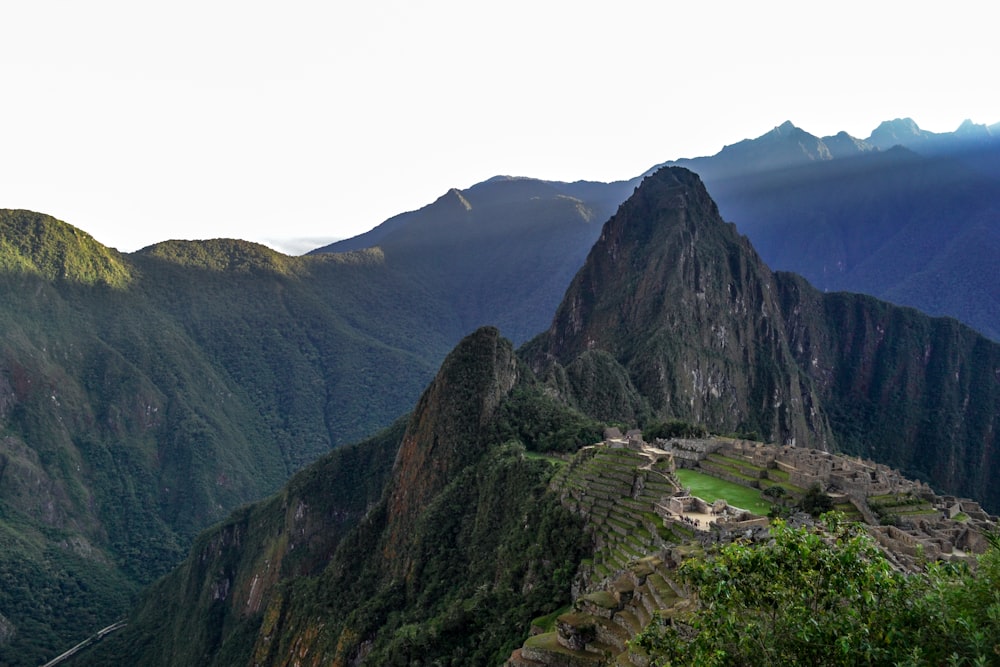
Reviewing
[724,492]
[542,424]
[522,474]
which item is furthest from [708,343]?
[724,492]

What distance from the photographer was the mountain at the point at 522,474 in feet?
148

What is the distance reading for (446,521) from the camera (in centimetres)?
6906

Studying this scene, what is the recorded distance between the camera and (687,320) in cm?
14862

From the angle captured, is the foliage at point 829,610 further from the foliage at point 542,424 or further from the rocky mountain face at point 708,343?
the rocky mountain face at point 708,343

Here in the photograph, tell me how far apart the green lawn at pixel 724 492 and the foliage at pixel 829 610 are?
29192mm

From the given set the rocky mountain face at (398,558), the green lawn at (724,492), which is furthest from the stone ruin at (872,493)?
the rocky mountain face at (398,558)

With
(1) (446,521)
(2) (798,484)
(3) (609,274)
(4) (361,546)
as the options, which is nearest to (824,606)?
(2) (798,484)

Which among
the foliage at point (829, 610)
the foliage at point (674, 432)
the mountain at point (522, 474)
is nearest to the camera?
the foliage at point (829, 610)

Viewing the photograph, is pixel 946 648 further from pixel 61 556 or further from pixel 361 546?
pixel 61 556

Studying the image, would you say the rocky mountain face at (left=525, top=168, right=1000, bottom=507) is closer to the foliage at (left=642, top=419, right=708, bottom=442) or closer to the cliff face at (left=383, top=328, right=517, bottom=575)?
the cliff face at (left=383, top=328, right=517, bottom=575)

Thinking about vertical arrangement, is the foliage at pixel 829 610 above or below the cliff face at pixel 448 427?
above

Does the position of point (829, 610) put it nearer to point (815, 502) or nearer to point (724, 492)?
point (815, 502)

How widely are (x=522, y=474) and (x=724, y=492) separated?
1909cm

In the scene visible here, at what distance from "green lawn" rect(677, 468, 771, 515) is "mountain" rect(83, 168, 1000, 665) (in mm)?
3482
